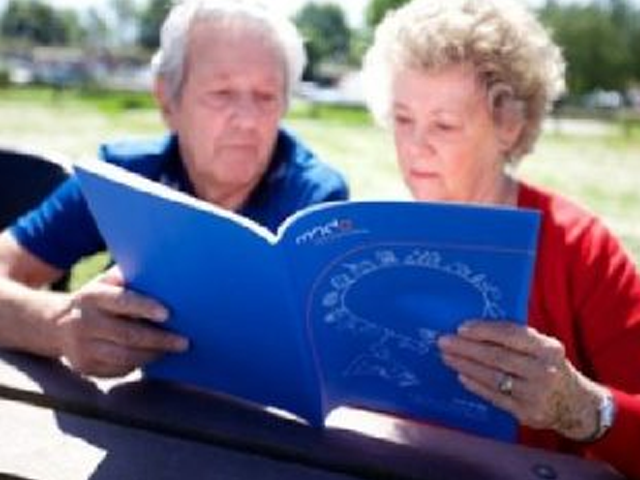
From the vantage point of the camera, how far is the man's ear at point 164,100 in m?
2.24

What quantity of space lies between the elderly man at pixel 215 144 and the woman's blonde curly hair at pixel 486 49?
306 millimetres

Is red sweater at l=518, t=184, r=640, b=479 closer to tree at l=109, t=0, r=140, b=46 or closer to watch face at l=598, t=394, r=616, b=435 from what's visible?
watch face at l=598, t=394, r=616, b=435

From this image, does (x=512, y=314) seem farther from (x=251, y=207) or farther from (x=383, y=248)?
(x=251, y=207)

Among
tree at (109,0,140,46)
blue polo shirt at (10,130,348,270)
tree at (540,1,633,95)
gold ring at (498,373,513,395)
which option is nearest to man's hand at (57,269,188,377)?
gold ring at (498,373,513,395)

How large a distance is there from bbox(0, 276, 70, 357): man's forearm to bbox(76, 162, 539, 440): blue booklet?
150mm

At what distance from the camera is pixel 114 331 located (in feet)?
5.03

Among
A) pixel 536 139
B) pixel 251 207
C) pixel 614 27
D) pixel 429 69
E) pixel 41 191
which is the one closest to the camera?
pixel 429 69

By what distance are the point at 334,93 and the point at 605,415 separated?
6009cm

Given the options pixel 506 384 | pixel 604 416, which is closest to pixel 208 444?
pixel 506 384

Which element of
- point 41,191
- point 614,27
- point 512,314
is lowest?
point 614,27

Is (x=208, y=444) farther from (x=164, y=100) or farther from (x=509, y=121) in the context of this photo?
(x=164, y=100)

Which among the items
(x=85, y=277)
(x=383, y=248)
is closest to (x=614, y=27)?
(x=85, y=277)

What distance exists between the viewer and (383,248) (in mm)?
1269

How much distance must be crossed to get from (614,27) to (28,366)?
64.4 metres
